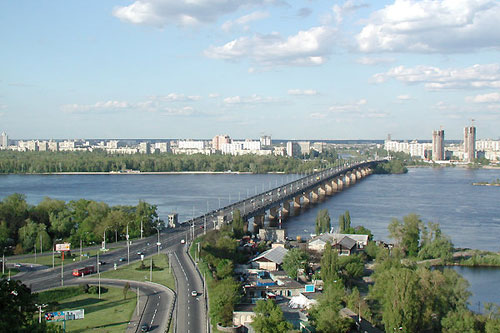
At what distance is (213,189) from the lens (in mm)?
38344

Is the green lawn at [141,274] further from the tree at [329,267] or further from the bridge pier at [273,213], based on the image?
the bridge pier at [273,213]

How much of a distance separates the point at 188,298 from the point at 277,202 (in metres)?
16.6

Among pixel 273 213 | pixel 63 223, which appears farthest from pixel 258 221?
pixel 63 223

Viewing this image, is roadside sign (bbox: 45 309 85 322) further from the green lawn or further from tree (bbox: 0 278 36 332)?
the green lawn

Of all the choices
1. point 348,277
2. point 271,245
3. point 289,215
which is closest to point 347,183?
point 289,215

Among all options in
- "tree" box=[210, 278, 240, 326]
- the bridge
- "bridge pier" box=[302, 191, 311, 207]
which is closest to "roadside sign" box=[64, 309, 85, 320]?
"tree" box=[210, 278, 240, 326]

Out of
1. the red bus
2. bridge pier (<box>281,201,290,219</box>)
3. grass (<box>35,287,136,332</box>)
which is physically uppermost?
the red bus

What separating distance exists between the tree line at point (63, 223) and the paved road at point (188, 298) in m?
3.86

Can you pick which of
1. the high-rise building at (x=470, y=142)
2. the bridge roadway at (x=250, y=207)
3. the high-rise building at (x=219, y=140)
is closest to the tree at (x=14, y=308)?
the bridge roadway at (x=250, y=207)

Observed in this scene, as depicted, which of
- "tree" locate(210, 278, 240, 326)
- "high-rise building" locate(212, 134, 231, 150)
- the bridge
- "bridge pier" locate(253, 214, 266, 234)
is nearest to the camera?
"tree" locate(210, 278, 240, 326)

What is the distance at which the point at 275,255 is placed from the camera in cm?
1448

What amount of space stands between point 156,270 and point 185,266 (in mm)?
775

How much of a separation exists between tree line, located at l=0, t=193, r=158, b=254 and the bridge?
2017mm

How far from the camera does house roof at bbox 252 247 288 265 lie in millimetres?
14145
